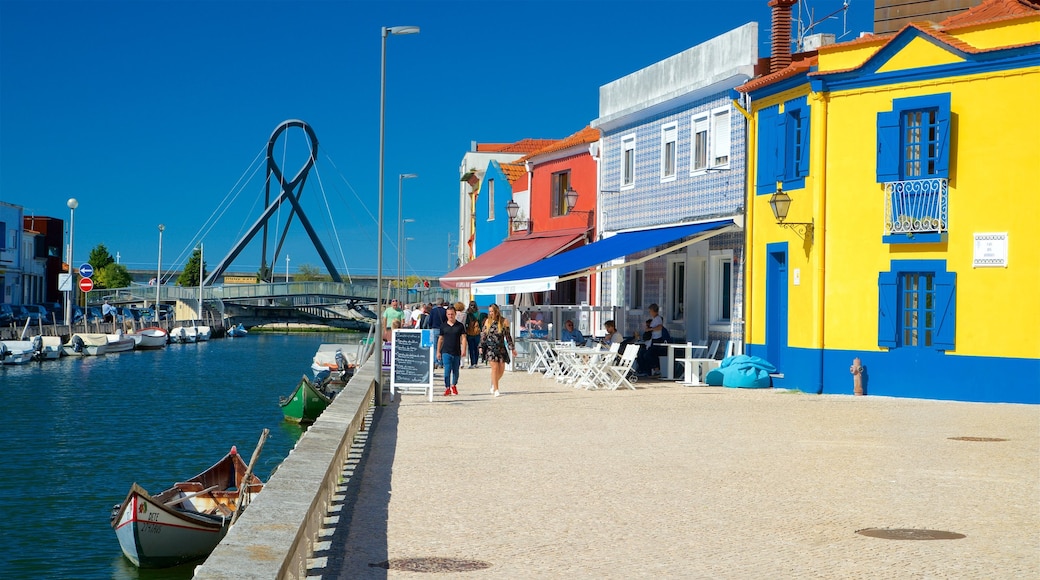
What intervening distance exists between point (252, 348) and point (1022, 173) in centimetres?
6018

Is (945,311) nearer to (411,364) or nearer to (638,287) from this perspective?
(411,364)

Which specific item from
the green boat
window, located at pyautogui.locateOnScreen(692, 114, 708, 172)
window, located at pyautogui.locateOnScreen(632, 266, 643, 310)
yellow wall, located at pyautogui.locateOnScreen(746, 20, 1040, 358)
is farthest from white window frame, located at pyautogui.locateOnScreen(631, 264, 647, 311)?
the green boat

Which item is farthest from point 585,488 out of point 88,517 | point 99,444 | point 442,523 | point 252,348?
point 252,348

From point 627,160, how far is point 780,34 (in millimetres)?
6240

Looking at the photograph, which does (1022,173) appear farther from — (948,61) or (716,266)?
(716,266)

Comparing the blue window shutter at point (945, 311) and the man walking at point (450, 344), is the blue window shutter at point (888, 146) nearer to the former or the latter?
the blue window shutter at point (945, 311)

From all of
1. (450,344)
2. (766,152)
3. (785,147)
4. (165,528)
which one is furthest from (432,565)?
(766,152)

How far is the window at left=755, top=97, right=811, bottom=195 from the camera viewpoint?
22.5m

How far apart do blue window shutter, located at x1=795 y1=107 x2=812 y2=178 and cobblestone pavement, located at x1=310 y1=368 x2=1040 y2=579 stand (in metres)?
5.88

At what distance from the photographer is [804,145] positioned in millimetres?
22500

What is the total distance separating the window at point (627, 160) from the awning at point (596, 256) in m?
2.07

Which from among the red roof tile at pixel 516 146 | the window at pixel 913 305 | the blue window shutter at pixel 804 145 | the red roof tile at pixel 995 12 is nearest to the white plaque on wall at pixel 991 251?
the window at pixel 913 305

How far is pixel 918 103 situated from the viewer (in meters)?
20.8

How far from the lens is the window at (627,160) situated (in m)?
29.9
